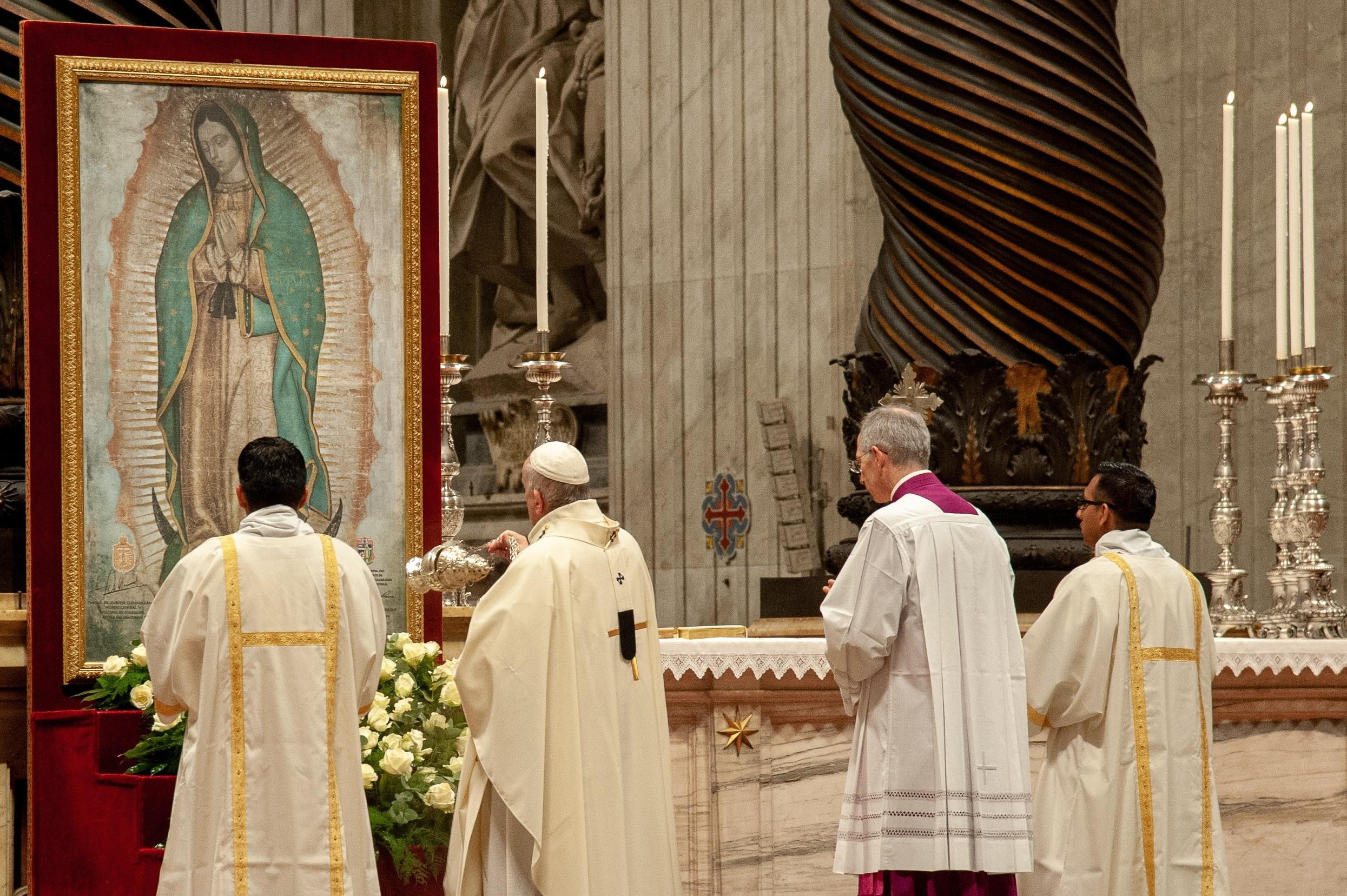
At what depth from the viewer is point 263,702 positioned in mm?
4238

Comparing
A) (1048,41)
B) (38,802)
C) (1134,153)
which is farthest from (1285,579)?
(38,802)

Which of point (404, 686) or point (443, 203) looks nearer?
point (404, 686)

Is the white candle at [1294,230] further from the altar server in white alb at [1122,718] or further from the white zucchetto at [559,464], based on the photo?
the white zucchetto at [559,464]

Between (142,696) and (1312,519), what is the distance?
348 cm

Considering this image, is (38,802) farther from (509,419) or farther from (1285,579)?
(509,419)

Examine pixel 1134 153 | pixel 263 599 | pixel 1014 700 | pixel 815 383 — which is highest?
pixel 1134 153

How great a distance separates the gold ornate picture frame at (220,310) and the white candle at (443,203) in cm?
10

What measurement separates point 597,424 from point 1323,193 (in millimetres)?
3929

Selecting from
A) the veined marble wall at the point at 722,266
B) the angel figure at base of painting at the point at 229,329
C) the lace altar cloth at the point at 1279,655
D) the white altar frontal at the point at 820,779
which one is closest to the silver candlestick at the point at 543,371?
the angel figure at base of painting at the point at 229,329

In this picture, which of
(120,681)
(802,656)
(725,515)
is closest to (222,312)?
(120,681)

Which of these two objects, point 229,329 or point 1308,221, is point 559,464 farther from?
point 1308,221

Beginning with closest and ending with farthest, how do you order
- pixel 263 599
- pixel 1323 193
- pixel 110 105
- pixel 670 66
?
pixel 263 599 → pixel 110 105 → pixel 1323 193 → pixel 670 66

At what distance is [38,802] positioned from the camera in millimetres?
4820

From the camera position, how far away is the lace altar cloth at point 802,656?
5336 mm
